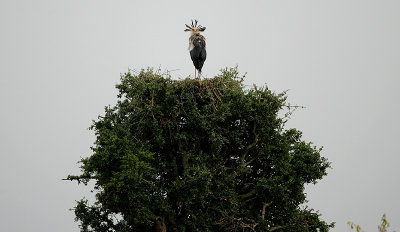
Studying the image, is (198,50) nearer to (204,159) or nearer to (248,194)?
(204,159)

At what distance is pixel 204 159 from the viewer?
20562 millimetres

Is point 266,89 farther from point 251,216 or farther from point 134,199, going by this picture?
point 134,199

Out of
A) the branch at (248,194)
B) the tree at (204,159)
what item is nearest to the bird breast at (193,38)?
the tree at (204,159)

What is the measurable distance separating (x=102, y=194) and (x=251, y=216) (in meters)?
8.19

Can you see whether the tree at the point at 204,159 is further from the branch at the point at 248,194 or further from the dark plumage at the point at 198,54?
the dark plumage at the point at 198,54

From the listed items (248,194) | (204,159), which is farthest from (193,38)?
(248,194)

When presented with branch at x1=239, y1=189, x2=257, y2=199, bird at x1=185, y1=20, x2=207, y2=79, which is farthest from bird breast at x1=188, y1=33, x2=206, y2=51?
branch at x1=239, y1=189, x2=257, y2=199

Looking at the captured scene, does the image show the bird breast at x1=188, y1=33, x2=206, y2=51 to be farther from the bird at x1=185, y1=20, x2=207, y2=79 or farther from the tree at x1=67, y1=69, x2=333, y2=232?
the tree at x1=67, y1=69, x2=333, y2=232

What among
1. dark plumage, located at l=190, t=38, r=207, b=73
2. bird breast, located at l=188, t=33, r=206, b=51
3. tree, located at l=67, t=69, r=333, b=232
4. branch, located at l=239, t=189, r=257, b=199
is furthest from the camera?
bird breast, located at l=188, t=33, r=206, b=51

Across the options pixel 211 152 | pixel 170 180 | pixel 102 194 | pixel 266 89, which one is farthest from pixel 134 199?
pixel 266 89

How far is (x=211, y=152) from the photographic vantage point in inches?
840

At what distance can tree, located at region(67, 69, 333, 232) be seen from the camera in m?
19.4

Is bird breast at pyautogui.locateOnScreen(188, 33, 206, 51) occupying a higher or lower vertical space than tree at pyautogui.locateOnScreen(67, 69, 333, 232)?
higher

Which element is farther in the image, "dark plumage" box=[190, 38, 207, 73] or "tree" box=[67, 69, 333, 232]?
"dark plumage" box=[190, 38, 207, 73]
